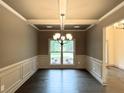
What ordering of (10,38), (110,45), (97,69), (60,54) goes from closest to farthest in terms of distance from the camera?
(10,38) → (97,69) → (60,54) → (110,45)

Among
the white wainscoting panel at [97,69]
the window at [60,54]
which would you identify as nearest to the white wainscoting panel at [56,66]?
the window at [60,54]

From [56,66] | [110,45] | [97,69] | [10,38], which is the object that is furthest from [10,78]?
[110,45]

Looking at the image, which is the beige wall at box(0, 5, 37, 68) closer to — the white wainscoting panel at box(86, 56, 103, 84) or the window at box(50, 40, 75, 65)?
the white wainscoting panel at box(86, 56, 103, 84)

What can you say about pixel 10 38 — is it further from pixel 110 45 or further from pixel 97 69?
pixel 110 45

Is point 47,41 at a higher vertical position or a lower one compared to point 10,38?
higher

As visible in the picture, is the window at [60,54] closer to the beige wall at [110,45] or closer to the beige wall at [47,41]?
the beige wall at [47,41]

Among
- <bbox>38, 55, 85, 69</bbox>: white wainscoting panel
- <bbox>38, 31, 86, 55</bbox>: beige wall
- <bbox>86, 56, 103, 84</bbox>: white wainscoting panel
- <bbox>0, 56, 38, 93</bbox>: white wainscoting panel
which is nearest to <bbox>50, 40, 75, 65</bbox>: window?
<bbox>38, 55, 85, 69</bbox>: white wainscoting panel

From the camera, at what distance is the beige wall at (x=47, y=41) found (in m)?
11.4

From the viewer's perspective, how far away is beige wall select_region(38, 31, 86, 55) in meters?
11.4

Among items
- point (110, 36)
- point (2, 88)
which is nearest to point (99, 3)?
point (2, 88)

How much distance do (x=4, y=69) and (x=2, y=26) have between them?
1.07m

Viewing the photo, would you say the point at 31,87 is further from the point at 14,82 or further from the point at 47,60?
the point at 47,60

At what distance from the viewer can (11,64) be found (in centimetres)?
532

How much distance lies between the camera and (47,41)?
449 inches
